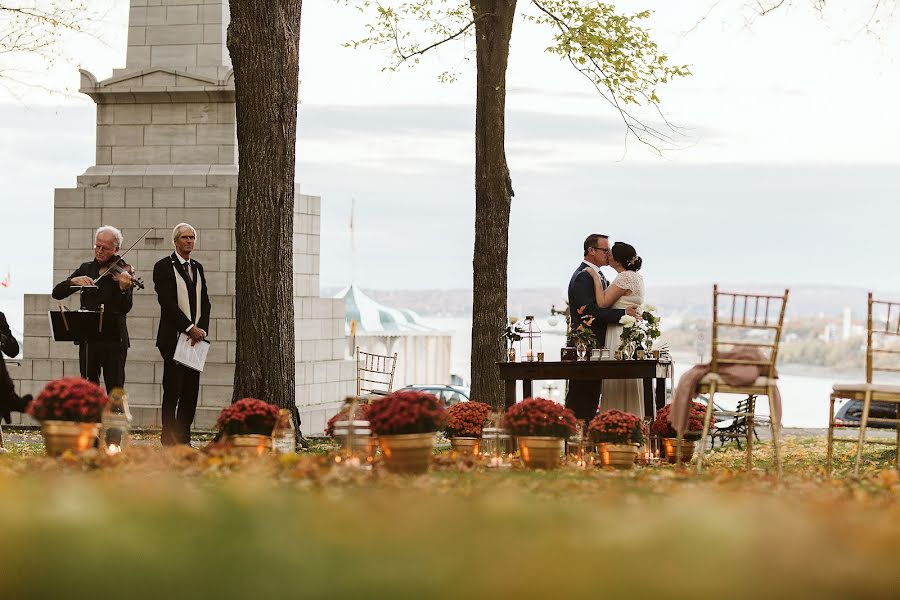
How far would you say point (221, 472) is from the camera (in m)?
6.76

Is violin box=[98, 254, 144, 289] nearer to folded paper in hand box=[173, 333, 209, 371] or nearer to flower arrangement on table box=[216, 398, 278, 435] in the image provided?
folded paper in hand box=[173, 333, 209, 371]

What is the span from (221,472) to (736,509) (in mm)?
3334

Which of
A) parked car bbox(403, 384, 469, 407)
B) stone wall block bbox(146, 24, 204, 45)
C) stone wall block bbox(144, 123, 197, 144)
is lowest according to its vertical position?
parked car bbox(403, 384, 469, 407)

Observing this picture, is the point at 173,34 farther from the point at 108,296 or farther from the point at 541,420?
the point at 541,420

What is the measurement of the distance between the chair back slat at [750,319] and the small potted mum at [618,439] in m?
0.88

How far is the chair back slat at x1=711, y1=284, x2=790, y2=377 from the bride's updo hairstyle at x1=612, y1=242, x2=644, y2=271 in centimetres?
249

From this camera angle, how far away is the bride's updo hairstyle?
10812 mm

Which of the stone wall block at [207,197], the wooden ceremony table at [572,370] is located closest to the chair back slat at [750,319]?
the wooden ceremony table at [572,370]

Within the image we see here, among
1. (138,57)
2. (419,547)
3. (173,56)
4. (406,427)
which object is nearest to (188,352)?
(406,427)

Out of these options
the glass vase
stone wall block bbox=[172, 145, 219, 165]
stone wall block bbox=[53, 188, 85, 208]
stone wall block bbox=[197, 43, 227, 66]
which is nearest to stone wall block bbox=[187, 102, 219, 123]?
stone wall block bbox=[172, 145, 219, 165]

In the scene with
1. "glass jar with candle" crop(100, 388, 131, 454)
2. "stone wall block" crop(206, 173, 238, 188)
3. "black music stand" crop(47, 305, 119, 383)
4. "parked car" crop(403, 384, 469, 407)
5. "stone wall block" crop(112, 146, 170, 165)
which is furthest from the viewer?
"parked car" crop(403, 384, 469, 407)

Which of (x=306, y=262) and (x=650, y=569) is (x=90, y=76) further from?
(x=650, y=569)

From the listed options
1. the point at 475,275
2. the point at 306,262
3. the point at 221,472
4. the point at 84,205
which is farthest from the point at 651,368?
the point at 84,205

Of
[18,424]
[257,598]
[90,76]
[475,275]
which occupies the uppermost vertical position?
[90,76]
